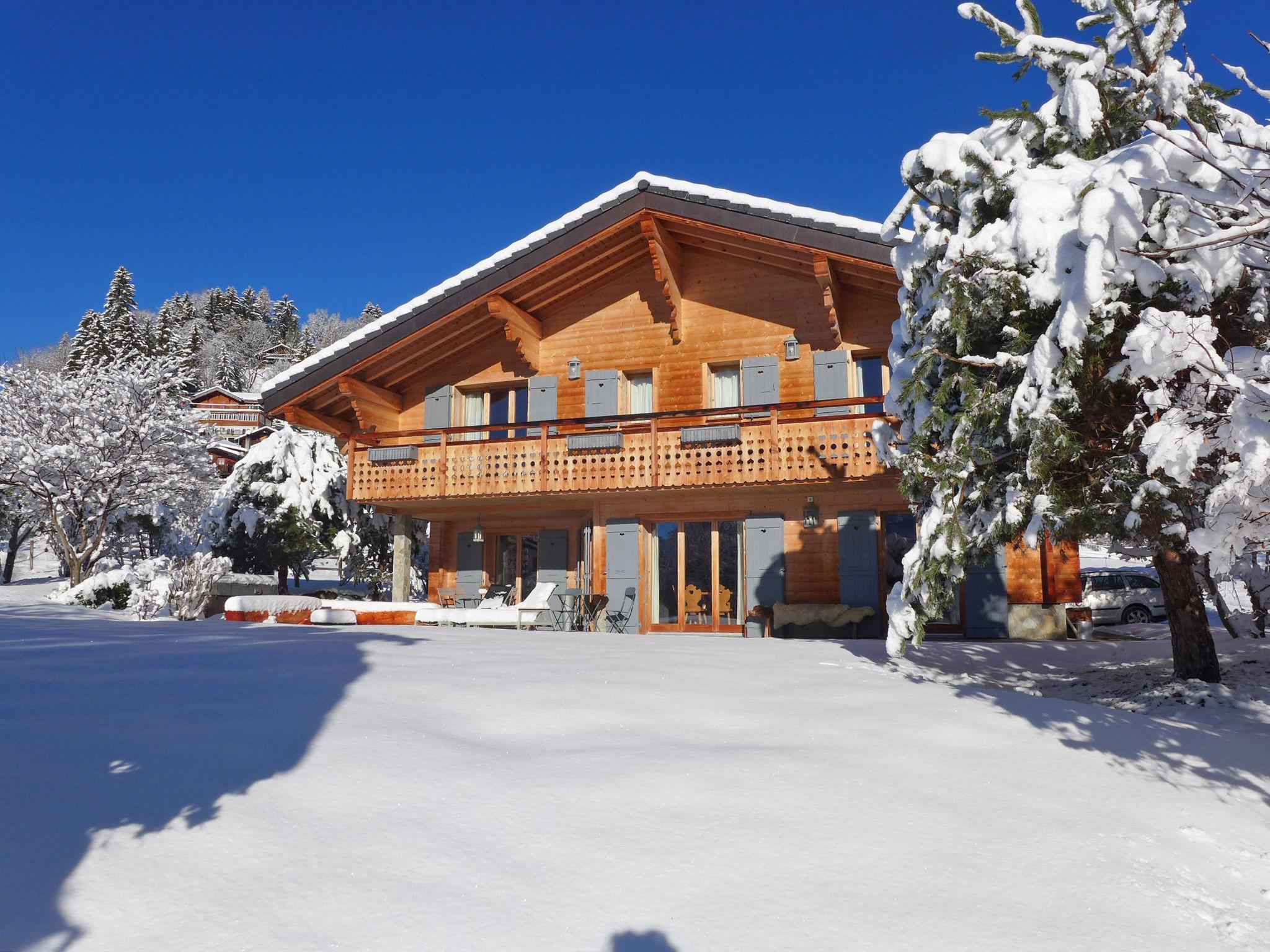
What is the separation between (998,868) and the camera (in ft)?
10.5

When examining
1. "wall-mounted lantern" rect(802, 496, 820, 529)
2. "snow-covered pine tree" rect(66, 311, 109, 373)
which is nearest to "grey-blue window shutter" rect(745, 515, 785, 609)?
"wall-mounted lantern" rect(802, 496, 820, 529)

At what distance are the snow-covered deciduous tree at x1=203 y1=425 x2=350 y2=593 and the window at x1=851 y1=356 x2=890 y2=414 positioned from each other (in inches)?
523

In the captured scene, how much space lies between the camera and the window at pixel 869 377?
1334 cm

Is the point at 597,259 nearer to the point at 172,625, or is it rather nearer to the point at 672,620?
the point at 672,620

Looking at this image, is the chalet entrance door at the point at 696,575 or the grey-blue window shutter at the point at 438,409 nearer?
the chalet entrance door at the point at 696,575

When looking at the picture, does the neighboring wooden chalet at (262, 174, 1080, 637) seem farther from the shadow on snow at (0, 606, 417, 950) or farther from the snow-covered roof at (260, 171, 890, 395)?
the shadow on snow at (0, 606, 417, 950)

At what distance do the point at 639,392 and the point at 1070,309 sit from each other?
9764 mm

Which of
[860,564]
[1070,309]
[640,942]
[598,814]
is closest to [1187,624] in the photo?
[1070,309]

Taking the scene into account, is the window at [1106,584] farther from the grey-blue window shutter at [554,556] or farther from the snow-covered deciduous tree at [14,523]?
the snow-covered deciduous tree at [14,523]

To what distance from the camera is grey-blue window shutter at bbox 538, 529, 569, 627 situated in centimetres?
1480

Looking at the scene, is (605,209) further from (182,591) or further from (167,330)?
(167,330)

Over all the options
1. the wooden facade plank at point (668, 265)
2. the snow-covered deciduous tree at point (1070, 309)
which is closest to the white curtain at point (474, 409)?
the wooden facade plank at point (668, 265)

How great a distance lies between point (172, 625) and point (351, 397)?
558 cm

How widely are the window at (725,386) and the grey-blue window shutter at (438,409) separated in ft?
16.1
